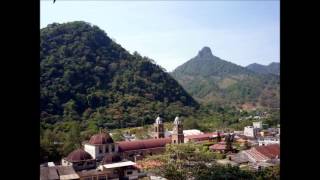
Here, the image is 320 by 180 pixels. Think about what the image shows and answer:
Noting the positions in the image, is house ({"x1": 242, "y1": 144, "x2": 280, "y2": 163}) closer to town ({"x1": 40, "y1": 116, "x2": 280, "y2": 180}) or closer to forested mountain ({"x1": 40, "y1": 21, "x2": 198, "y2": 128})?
town ({"x1": 40, "y1": 116, "x2": 280, "y2": 180})

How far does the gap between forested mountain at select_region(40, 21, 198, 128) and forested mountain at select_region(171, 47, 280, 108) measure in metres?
8.53

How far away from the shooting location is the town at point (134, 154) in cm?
1315

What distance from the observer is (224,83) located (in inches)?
1735

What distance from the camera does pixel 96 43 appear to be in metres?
28.8

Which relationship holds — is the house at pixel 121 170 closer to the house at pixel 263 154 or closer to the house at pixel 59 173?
the house at pixel 59 173

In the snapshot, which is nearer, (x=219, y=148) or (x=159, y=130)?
(x=219, y=148)

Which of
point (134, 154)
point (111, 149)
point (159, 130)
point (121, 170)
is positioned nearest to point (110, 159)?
point (121, 170)

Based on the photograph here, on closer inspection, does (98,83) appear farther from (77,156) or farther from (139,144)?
(77,156)

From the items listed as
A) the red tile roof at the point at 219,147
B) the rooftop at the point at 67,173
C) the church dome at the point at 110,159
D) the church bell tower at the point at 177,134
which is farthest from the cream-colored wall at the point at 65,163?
the red tile roof at the point at 219,147

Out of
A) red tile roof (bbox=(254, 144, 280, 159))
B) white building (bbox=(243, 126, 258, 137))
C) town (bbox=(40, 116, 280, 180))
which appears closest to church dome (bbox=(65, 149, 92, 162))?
town (bbox=(40, 116, 280, 180))

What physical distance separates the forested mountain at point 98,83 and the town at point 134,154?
290 cm

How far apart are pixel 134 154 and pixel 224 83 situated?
91.8ft
